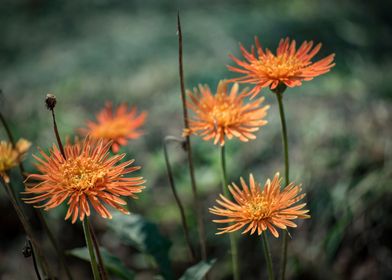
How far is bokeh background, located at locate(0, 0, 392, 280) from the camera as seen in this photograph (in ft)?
8.57

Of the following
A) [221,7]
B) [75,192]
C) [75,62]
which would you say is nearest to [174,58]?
[75,62]

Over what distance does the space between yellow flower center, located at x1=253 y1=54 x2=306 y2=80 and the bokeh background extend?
1.04 m

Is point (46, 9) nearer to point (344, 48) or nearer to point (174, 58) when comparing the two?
point (174, 58)

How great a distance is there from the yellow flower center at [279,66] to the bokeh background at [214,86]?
3.40ft

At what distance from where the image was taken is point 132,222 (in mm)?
2086

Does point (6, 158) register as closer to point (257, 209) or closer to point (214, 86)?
point (257, 209)

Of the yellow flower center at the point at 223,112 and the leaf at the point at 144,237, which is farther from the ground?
the yellow flower center at the point at 223,112

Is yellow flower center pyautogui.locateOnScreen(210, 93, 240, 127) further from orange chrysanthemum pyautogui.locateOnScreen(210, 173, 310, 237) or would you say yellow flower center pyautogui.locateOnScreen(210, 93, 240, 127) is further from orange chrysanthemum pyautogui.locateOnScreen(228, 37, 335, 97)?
orange chrysanthemum pyautogui.locateOnScreen(210, 173, 310, 237)

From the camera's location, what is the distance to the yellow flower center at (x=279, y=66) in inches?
62.3

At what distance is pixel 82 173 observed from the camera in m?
1.49

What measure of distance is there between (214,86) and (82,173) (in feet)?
7.47

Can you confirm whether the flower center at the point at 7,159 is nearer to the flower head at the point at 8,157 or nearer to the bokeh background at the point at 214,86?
the flower head at the point at 8,157

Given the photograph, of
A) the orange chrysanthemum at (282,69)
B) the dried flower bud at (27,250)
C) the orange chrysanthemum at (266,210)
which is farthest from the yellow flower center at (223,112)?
the dried flower bud at (27,250)

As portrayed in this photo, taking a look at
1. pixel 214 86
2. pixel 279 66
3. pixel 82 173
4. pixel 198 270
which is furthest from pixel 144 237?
pixel 214 86
